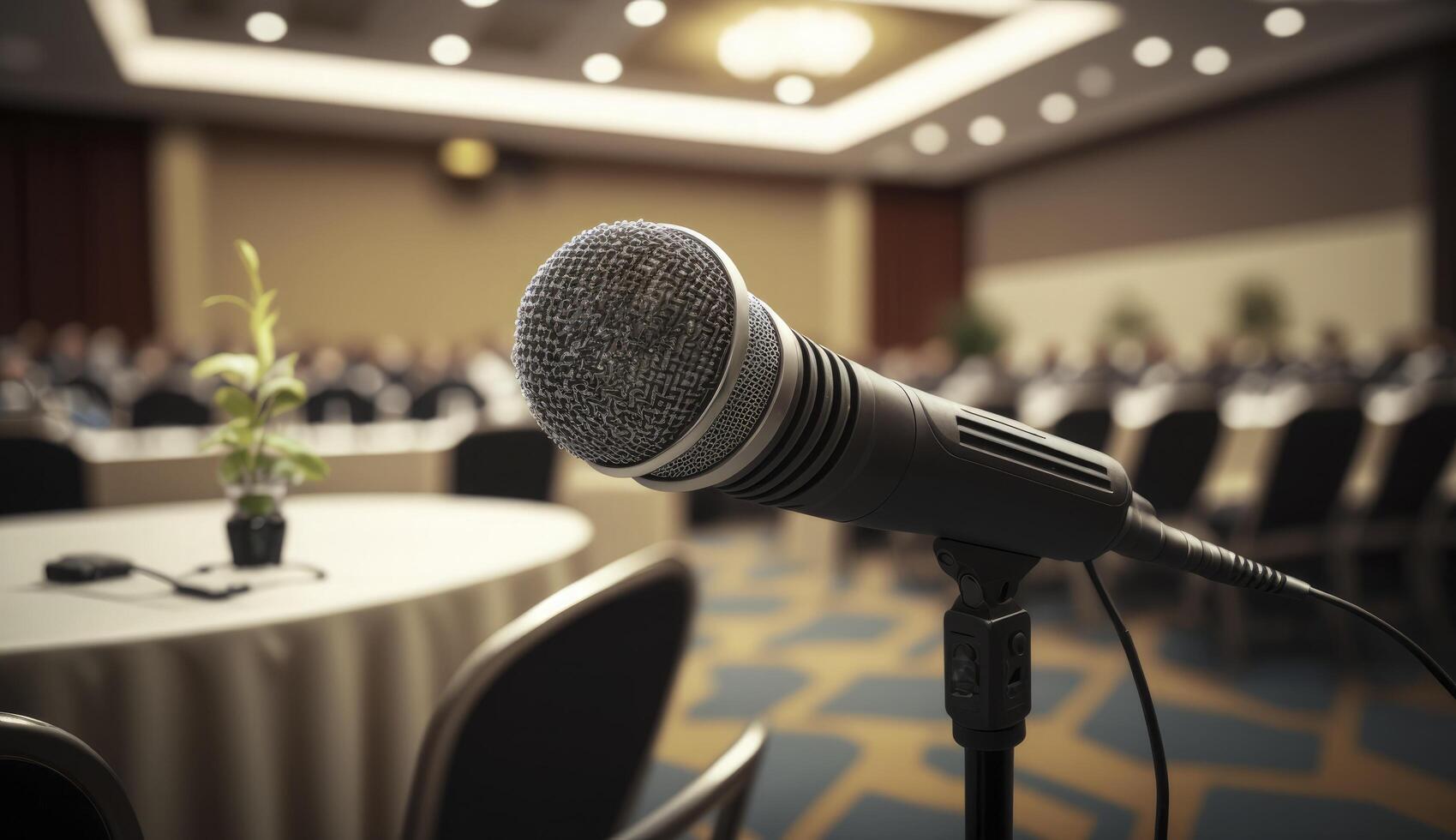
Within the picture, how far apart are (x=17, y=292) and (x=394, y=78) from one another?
14.8 ft

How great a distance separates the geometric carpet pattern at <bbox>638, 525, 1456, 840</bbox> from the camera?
1.92 meters

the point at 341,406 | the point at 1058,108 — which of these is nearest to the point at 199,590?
the point at 341,406

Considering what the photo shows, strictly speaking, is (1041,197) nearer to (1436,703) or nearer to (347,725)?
(1436,703)

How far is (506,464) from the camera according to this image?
→ 2.68 meters

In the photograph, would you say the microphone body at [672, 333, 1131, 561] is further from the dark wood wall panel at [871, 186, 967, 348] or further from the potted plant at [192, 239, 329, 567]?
the dark wood wall panel at [871, 186, 967, 348]

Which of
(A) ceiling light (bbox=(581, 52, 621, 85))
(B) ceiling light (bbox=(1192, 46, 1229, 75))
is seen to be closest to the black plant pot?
(A) ceiling light (bbox=(581, 52, 621, 85))

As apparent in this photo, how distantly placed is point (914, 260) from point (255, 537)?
1225cm

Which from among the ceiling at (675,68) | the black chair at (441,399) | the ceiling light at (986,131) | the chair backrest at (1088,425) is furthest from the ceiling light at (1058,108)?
the chair backrest at (1088,425)

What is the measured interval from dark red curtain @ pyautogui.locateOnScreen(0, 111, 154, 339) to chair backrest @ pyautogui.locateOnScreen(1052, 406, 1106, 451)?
982 centimetres

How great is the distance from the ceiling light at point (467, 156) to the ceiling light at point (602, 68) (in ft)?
7.11

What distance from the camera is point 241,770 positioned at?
104cm

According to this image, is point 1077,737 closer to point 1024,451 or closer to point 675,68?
point 1024,451

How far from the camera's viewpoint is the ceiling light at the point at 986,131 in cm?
963

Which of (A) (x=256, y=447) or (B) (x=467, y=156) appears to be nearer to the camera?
(A) (x=256, y=447)
